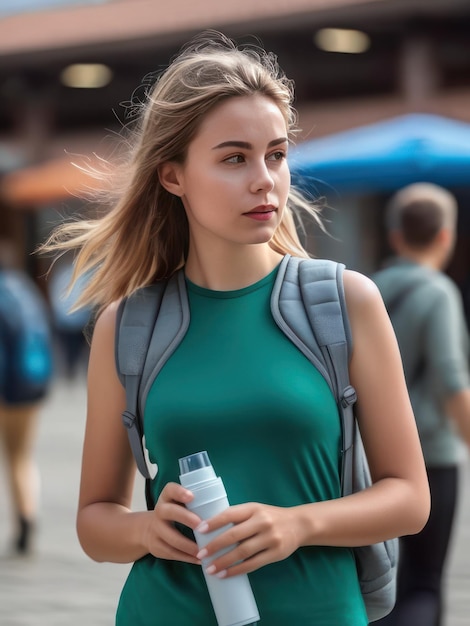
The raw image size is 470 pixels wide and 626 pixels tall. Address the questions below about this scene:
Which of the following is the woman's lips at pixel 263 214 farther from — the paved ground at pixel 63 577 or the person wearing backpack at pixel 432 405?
the paved ground at pixel 63 577

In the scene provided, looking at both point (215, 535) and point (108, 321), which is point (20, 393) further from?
point (215, 535)

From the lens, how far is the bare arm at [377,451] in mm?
2143

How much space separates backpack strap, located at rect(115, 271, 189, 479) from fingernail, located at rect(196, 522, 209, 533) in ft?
1.06

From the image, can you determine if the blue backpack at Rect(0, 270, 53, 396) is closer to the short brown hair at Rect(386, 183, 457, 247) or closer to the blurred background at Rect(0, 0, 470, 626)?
the blurred background at Rect(0, 0, 470, 626)

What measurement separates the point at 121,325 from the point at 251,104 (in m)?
0.48

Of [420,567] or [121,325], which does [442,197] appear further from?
[121,325]

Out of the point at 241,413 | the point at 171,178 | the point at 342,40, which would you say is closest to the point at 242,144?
the point at 171,178

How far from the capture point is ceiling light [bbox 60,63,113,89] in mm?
25656

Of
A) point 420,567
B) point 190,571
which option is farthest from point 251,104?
point 420,567

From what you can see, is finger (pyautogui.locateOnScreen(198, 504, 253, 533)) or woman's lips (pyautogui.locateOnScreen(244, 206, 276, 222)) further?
woman's lips (pyautogui.locateOnScreen(244, 206, 276, 222))

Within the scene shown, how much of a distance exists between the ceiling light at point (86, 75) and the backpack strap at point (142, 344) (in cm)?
2362

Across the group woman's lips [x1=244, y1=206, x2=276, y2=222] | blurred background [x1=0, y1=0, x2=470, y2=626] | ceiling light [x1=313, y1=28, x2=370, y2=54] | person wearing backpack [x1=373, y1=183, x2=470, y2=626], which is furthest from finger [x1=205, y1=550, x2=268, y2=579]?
ceiling light [x1=313, y1=28, x2=370, y2=54]

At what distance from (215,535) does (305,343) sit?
1.32ft

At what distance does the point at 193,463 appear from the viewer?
6.73 ft
